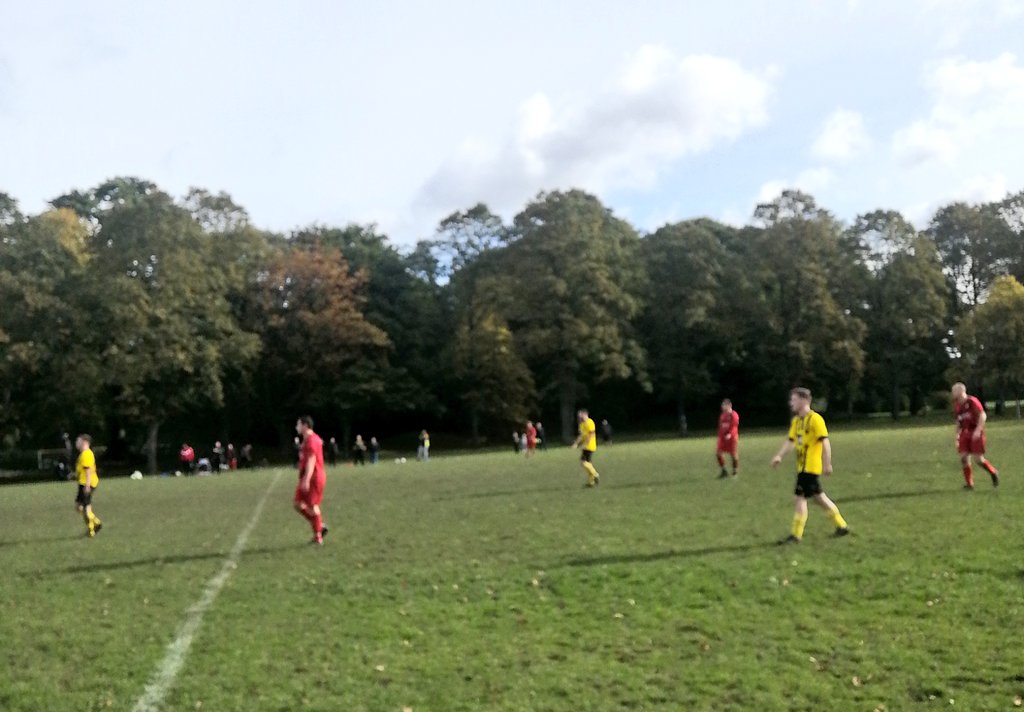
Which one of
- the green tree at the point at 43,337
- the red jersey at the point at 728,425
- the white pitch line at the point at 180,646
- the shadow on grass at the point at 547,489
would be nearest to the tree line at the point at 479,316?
the green tree at the point at 43,337

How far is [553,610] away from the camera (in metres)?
8.95

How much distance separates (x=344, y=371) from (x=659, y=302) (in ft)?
80.3

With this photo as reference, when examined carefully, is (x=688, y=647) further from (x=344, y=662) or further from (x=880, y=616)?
(x=344, y=662)

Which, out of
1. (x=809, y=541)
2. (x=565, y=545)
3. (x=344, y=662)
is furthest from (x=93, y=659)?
(x=809, y=541)

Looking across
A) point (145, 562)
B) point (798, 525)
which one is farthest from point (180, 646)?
point (798, 525)

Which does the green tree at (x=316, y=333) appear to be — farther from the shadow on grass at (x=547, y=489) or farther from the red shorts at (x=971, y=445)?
the red shorts at (x=971, y=445)

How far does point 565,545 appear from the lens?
41.5ft

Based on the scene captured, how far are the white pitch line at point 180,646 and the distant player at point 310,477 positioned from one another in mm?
1182

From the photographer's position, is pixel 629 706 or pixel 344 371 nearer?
pixel 629 706

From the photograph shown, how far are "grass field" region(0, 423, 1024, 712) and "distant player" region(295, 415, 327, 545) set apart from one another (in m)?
0.64

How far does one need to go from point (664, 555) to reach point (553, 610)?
291 cm

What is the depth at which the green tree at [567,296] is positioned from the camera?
61.6m

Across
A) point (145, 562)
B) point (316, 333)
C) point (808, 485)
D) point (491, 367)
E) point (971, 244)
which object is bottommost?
point (145, 562)

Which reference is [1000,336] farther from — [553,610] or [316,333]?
[553,610]
